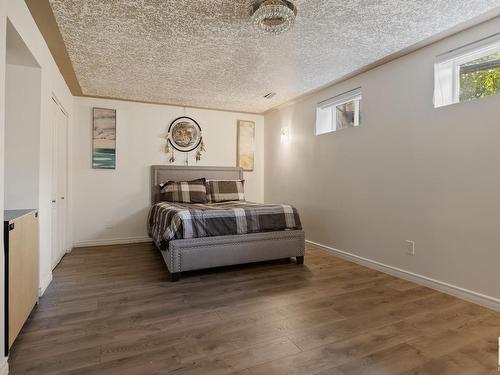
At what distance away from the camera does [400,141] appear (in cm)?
290

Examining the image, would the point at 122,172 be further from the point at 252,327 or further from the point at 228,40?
the point at 252,327

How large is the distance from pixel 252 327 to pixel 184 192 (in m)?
2.68

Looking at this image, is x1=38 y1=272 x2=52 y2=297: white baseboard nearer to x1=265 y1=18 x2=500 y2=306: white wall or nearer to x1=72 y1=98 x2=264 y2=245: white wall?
x1=72 y1=98 x2=264 y2=245: white wall

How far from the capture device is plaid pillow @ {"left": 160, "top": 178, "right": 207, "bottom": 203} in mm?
4233

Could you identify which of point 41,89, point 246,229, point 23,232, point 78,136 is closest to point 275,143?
point 246,229

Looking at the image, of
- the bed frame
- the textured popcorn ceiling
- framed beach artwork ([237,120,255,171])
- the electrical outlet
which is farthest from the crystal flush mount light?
framed beach artwork ([237,120,255,171])

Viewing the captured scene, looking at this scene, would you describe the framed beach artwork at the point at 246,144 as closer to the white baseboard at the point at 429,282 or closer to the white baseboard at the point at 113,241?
the white baseboard at the point at 113,241

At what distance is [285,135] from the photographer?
4.80 metres

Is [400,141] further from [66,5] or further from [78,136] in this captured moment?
[78,136]

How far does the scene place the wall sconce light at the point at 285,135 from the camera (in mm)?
4754

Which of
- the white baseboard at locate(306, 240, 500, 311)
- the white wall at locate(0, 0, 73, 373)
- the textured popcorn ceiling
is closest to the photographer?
the white wall at locate(0, 0, 73, 373)

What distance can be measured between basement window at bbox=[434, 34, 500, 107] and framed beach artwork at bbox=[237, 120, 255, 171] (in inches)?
126

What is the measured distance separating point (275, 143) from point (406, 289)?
10.5 feet

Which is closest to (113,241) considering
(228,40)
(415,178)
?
(228,40)
